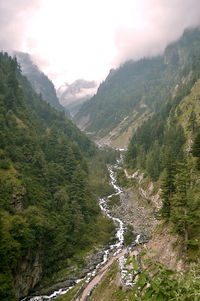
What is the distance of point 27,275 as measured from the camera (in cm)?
4934

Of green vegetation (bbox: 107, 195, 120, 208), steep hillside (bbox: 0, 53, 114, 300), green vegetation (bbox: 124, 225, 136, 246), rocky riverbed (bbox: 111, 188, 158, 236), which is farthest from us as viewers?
green vegetation (bbox: 107, 195, 120, 208)

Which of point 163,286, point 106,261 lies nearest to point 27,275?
point 106,261

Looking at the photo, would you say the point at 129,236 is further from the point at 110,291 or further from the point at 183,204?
the point at 183,204

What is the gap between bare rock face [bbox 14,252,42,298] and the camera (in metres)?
46.5

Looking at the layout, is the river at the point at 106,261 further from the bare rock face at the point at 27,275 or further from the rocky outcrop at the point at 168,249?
the rocky outcrop at the point at 168,249

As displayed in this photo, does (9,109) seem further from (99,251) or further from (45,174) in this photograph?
(99,251)

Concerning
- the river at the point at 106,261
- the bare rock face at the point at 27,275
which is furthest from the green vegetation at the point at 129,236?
the bare rock face at the point at 27,275

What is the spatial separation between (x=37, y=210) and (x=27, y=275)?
15.7 meters

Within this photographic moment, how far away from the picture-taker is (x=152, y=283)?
5480mm

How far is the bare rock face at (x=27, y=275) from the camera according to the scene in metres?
46.5

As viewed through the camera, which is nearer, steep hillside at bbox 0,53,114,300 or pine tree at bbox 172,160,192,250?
pine tree at bbox 172,160,192,250

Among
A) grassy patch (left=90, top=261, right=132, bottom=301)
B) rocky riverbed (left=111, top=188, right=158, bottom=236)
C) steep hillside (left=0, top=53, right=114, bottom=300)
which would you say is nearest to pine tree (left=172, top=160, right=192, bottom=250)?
grassy patch (left=90, top=261, right=132, bottom=301)

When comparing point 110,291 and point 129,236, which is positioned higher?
point 110,291

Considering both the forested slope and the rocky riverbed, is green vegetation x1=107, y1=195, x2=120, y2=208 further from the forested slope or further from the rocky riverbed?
the forested slope
